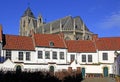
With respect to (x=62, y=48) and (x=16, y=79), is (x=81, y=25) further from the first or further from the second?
(x=16, y=79)

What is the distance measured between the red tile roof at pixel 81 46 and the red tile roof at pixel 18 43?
27.6 ft

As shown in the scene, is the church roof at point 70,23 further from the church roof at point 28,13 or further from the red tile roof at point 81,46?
the church roof at point 28,13

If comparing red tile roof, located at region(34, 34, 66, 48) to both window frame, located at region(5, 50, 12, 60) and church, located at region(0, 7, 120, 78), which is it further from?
window frame, located at region(5, 50, 12, 60)

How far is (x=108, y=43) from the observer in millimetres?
53656

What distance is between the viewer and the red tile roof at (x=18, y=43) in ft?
156

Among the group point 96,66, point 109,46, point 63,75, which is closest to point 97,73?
point 96,66

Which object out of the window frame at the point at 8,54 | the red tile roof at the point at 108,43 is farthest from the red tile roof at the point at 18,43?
the red tile roof at the point at 108,43

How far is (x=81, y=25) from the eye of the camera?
81188 millimetres

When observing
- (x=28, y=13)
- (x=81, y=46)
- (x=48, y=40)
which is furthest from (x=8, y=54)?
(x=28, y=13)

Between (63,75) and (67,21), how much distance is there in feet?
171

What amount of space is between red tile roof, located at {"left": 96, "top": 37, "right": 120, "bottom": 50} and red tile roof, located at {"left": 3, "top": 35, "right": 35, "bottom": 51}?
1382 centimetres

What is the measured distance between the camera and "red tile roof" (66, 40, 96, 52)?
174ft

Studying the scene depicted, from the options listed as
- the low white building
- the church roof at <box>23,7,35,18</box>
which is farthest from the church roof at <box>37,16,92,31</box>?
the church roof at <box>23,7,35,18</box>

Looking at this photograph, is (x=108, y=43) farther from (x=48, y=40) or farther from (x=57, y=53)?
(x=48, y=40)
